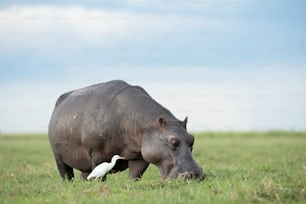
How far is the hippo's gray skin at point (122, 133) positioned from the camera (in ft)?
32.4

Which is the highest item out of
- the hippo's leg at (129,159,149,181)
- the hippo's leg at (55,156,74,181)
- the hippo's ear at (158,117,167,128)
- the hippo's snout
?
the hippo's ear at (158,117,167,128)

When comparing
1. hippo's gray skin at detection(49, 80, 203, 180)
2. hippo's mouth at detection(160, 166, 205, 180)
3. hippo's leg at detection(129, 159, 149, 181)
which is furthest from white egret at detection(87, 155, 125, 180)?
hippo's mouth at detection(160, 166, 205, 180)

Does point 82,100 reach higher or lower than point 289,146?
higher

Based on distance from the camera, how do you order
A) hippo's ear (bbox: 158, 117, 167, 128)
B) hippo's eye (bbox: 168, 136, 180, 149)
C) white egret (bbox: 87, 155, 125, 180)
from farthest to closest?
white egret (bbox: 87, 155, 125, 180) → hippo's ear (bbox: 158, 117, 167, 128) → hippo's eye (bbox: 168, 136, 180, 149)

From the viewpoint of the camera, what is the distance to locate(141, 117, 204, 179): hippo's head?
9.63 m

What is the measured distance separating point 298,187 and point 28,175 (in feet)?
19.2

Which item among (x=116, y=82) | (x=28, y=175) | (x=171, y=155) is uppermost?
(x=116, y=82)

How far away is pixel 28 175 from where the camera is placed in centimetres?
1260

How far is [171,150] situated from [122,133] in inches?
48.5

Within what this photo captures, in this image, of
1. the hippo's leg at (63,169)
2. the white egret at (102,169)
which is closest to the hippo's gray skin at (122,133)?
the hippo's leg at (63,169)

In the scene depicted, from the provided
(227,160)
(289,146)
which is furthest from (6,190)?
(289,146)

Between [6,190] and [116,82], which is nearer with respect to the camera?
[6,190]

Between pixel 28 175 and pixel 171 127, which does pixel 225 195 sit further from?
pixel 28 175

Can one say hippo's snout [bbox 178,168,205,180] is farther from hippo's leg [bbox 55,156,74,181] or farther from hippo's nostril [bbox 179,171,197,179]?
hippo's leg [bbox 55,156,74,181]
